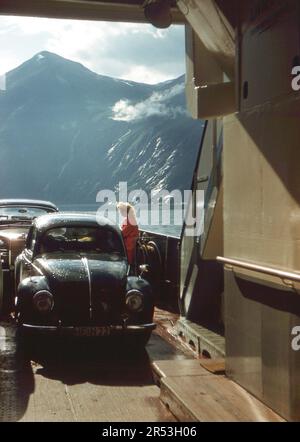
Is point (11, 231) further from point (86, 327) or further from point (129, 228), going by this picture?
point (86, 327)

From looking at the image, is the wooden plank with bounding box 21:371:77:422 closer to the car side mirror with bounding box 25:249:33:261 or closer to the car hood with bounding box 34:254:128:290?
the car hood with bounding box 34:254:128:290

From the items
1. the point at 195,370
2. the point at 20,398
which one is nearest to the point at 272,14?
the point at 195,370

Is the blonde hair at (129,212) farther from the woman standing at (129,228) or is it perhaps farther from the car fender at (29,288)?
the car fender at (29,288)

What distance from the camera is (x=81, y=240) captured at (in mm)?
8031

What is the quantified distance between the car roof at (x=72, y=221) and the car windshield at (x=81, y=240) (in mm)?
71

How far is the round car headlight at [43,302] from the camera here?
6.62m

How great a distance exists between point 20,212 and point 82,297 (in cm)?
629

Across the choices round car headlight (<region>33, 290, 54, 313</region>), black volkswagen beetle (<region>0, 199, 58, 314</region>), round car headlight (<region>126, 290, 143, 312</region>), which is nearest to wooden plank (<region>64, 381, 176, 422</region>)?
round car headlight (<region>33, 290, 54, 313</region>)

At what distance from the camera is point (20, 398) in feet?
17.4

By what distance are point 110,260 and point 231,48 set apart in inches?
141

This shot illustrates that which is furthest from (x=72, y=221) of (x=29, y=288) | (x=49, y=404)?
(x=49, y=404)

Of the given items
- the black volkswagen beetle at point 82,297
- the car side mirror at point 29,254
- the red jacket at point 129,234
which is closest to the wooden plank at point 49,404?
the black volkswagen beetle at point 82,297

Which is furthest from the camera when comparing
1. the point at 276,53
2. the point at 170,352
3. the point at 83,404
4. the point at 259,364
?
the point at 170,352
